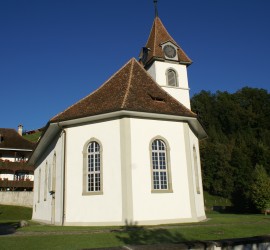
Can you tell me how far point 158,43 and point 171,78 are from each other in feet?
11.9

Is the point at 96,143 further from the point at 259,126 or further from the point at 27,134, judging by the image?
the point at 27,134

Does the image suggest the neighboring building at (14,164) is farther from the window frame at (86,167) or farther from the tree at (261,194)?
the tree at (261,194)

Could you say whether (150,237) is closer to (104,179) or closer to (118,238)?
(118,238)

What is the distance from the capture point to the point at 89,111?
711 inches

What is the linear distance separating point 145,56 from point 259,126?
64646mm

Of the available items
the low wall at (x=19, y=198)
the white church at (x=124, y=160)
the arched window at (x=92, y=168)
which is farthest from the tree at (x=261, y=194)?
the low wall at (x=19, y=198)

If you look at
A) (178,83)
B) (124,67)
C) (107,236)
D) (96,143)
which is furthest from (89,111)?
(178,83)

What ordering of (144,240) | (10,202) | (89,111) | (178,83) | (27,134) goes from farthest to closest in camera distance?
(27,134) → (10,202) → (178,83) → (89,111) → (144,240)

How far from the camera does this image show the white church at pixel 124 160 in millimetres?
16656

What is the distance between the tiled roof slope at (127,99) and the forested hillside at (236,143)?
746 inches

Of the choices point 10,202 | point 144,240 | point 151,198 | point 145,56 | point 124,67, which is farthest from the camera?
point 10,202

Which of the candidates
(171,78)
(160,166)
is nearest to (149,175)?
(160,166)

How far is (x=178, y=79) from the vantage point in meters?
25.5

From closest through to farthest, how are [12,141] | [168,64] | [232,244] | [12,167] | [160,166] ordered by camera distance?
[232,244] → [160,166] → [168,64] → [12,167] → [12,141]
